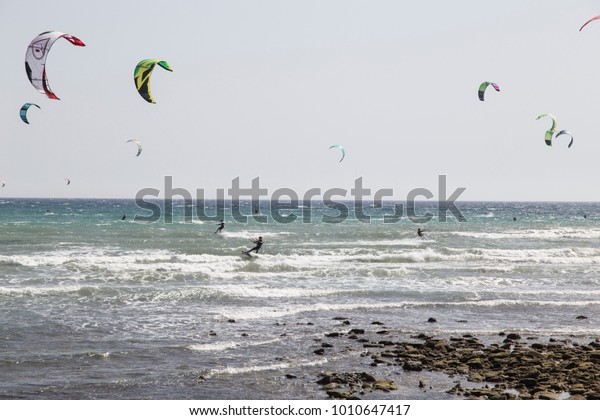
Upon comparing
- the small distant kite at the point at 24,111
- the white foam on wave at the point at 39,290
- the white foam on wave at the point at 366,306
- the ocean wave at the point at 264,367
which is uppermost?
the small distant kite at the point at 24,111

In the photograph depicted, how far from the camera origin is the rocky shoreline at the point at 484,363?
32.4 ft

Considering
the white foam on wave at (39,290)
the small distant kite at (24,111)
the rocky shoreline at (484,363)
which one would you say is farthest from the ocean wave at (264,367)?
the small distant kite at (24,111)

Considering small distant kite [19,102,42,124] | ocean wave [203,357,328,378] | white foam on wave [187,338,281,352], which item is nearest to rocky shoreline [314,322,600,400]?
ocean wave [203,357,328,378]

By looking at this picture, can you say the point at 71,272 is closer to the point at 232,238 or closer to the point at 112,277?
the point at 112,277

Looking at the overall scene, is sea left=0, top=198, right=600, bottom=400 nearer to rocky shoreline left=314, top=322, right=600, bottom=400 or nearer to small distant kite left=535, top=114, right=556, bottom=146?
rocky shoreline left=314, top=322, right=600, bottom=400

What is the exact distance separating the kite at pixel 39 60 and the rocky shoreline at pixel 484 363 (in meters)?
9.73

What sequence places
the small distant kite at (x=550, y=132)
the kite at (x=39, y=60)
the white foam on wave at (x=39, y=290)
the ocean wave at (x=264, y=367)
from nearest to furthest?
1. the ocean wave at (x=264, y=367)
2. the kite at (x=39, y=60)
3. the white foam on wave at (x=39, y=290)
4. the small distant kite at (x=550, y=132)

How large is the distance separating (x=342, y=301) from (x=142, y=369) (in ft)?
27.7

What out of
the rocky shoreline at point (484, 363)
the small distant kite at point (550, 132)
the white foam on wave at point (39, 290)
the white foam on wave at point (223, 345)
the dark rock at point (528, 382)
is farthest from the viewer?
the small distant kite at point (550, 132)

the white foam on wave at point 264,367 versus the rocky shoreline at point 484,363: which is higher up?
the rocky shoreline at point 484,363

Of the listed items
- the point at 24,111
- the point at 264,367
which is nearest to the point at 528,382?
the point at 264,367

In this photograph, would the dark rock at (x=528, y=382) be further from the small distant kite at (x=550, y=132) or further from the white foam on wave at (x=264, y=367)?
the small distant kite at (x=550, y=132)

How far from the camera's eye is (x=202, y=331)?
14.4 meters

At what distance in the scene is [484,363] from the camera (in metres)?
11.6
